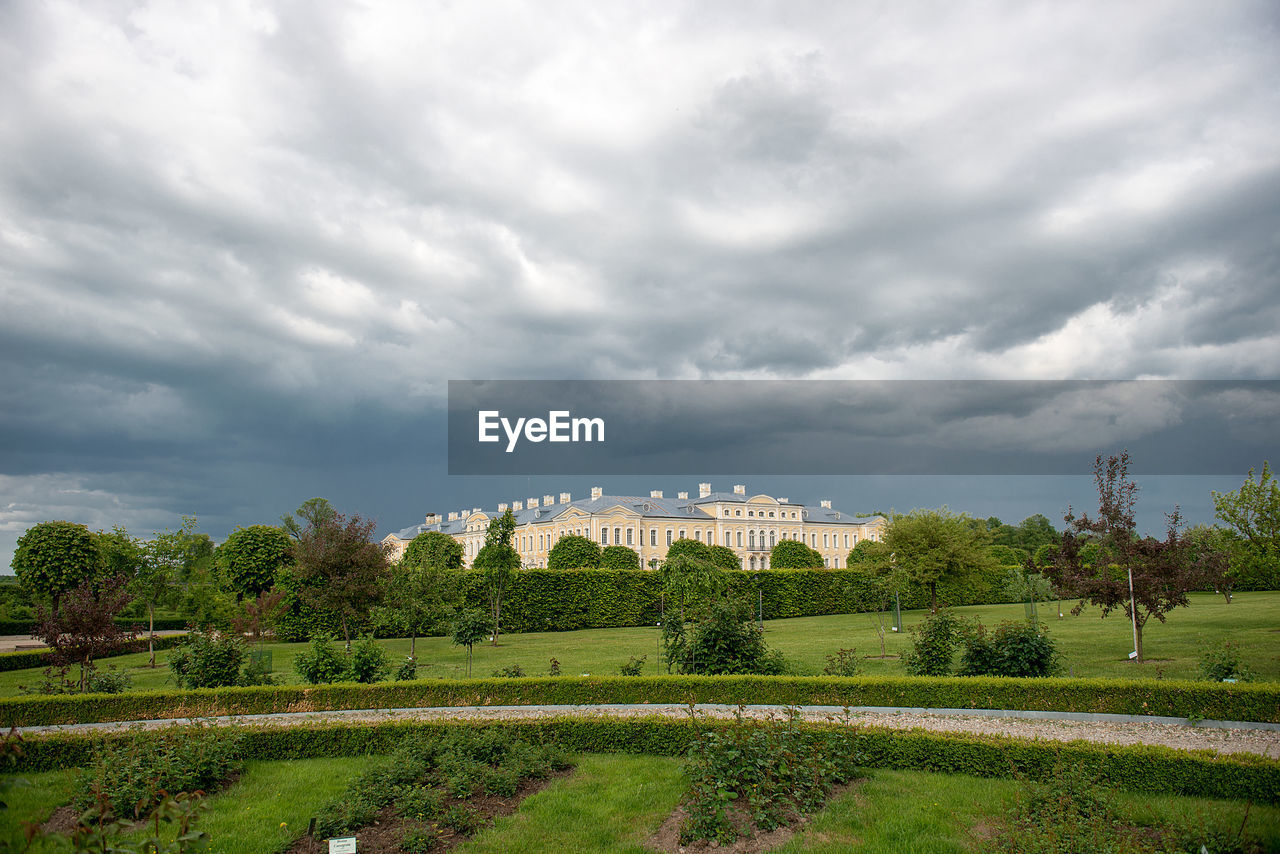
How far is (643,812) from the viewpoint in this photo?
7746 mm

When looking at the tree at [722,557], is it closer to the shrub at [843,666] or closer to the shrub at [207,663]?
the shrub at [843,666]

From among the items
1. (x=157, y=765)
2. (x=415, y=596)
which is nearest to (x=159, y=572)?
(x=415, y=596)

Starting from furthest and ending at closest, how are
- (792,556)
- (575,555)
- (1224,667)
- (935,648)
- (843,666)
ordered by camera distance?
(792,556) → (575,555) → (843,666) → (935,648) → (1224,667)

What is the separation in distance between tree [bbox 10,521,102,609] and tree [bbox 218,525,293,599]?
868cm

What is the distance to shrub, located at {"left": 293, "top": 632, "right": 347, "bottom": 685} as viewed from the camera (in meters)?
13.6

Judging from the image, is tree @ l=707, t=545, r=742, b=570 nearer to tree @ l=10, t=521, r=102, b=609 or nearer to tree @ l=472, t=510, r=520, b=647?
tree @ l=472, t=510, r=520, b=647

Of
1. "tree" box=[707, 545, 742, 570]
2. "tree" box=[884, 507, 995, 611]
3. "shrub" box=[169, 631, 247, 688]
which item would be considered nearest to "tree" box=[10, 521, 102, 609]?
"shrub" box=[169, 631, 247, 688]

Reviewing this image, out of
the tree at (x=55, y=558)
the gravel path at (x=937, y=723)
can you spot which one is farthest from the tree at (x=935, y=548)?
the tree at (x=55, y=558)

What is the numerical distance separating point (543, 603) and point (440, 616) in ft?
23.9

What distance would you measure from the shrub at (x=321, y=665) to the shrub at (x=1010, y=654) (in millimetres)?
11175

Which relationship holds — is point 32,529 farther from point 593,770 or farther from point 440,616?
point 593,770

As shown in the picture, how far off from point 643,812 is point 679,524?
201 feet

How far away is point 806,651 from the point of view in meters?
20.7

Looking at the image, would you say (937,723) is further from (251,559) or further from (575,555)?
(575,555)
